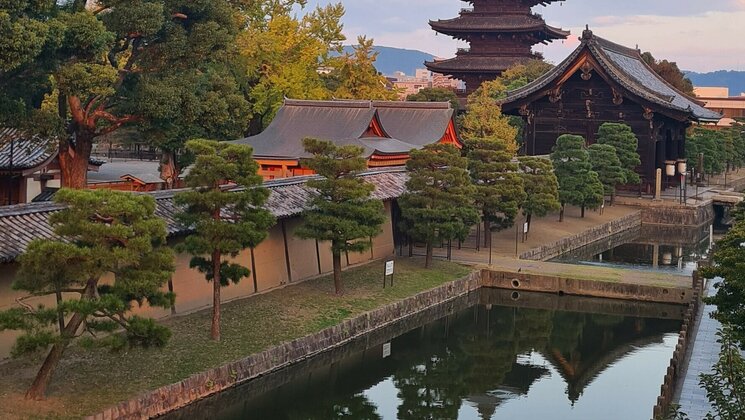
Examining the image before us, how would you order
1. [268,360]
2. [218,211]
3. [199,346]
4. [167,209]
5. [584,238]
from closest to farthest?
[199,346] → [218,211] → [268,360] → [167,209] → [584,238]

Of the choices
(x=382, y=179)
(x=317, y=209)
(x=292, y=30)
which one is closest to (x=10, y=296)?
(x=317, y=209)

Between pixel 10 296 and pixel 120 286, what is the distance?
4071 mm

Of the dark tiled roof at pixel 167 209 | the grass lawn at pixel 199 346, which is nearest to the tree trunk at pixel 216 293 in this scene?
the grass lawn at pixel 199 346

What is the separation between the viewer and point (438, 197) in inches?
1251

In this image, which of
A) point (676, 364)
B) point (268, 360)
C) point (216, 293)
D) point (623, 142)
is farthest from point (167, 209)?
point (623, 142)

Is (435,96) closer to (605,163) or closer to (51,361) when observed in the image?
(605,163)

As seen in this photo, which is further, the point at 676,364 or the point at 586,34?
the point at 586,34

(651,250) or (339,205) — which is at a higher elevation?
(339,205)

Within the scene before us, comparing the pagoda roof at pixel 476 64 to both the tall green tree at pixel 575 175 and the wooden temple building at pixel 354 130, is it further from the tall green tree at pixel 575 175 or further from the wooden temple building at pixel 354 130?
the wooden temple building at pixel 354 130

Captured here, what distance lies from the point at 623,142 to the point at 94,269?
43.8 metres

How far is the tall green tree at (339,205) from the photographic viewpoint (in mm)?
26344

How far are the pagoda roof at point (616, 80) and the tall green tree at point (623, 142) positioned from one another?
2.86 meters

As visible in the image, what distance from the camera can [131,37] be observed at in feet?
91.7

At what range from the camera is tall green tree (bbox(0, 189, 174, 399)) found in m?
16.1
